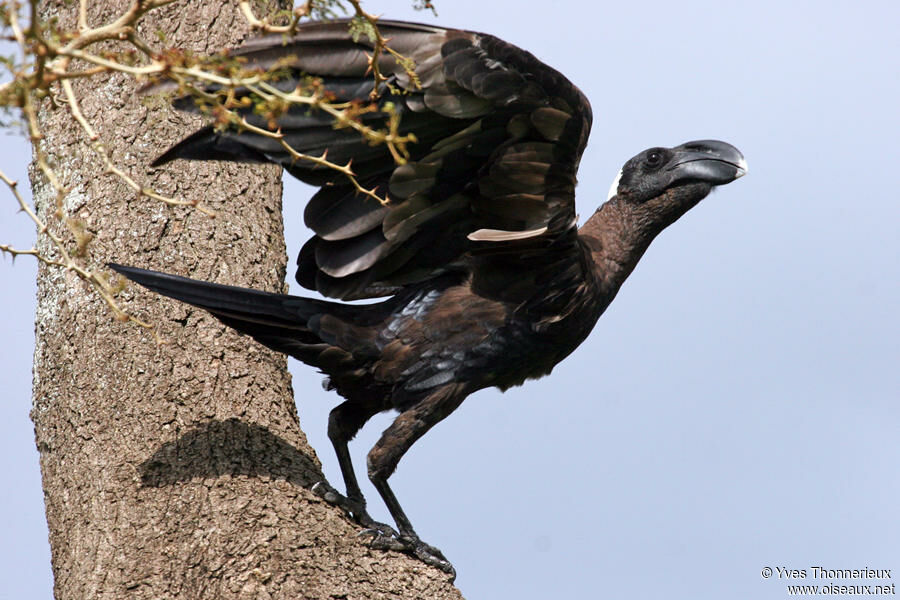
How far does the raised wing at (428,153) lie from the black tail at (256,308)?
18cm

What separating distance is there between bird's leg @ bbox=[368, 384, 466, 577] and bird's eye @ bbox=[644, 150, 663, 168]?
121 cm

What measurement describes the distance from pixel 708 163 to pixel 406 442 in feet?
5.13

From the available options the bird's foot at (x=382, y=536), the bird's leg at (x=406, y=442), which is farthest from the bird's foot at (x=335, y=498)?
the bird's leg at (x=406, y=442)

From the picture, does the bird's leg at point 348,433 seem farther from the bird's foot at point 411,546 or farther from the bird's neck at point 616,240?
the bird's neck at point 616,240

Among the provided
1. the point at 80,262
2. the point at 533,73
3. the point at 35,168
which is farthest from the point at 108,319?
the point at 533,73

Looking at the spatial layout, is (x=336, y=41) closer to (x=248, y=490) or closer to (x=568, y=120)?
(x=568, y=120)

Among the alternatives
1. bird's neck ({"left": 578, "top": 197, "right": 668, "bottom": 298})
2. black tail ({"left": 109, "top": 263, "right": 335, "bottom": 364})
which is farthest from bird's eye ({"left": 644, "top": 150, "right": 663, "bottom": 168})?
black tail ({"left": 109, "top": 263, "right": 335, "bottom": 364})

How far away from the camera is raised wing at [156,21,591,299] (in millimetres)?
2893

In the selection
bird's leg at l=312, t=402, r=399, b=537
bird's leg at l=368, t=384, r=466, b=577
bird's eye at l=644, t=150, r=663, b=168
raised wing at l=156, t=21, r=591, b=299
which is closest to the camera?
raised wing at l=156, t=21, r=591, b=299

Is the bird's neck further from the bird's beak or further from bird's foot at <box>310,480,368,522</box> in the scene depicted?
bird's foot at <box>310,480,368,522</box>

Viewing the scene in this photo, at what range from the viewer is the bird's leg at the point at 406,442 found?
3.31 metres

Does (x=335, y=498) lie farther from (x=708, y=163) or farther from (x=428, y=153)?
(x=708, y=163)

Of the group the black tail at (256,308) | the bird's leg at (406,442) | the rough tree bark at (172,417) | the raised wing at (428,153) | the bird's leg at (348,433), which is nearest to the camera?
the rough tree bark at (172,417)

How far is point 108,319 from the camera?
10.8 ft
